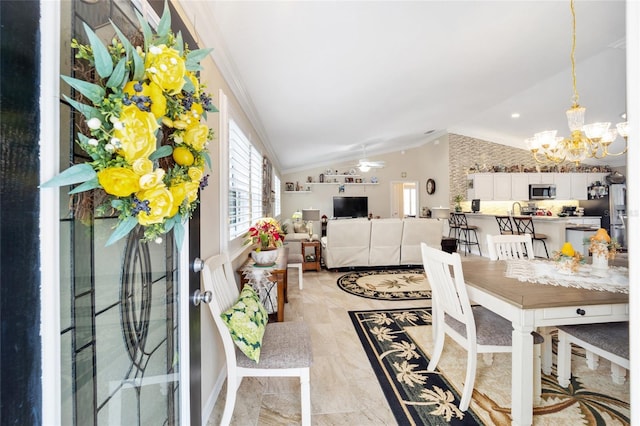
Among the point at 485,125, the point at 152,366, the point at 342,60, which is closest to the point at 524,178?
the point at 485,125

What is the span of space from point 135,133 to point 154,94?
13cm

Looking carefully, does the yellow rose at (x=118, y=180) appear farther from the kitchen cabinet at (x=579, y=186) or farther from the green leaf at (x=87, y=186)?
the kitchen cabinet at (x=579, y=186)

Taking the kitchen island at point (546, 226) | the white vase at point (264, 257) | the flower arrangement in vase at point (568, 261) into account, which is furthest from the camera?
the kitchen island at point (546, 226)

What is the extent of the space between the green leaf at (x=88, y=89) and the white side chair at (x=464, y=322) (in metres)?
1.67

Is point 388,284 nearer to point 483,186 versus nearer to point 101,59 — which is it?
point 101,59

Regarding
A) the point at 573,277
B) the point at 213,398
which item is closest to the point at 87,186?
the point at 213,398

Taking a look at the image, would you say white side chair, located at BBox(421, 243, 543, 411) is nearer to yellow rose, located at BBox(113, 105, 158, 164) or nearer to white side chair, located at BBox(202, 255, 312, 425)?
white side chair, located at BBox(202, 255, 312, 425)

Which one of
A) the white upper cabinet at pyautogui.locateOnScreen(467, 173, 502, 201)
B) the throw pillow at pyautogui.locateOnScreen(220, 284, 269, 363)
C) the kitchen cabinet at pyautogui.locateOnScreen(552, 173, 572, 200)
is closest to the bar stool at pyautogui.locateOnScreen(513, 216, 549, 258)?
the white upper cabinet at pyautogui.locateOnScreen(467, 173, 502, 201)

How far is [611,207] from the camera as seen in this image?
674 cm

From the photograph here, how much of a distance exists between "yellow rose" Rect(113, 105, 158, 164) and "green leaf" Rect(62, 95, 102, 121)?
0.05m

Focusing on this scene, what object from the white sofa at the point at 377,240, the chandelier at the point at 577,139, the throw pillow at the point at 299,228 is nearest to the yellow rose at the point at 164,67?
the chandelier at the point at 577,139

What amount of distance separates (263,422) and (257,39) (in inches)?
97.3

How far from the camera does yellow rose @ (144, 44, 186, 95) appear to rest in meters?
0.60

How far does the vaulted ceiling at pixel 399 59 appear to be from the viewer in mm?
1753
